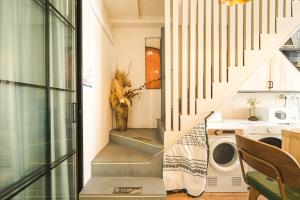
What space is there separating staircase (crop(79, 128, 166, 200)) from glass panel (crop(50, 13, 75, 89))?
107cm

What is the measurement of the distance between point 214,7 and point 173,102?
4.19 ft

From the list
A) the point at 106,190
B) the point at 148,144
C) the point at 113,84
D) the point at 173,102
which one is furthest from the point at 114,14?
the point at 106,190

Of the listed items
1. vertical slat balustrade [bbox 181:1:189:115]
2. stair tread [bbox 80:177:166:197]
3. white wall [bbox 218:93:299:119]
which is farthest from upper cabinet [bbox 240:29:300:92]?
stair tread [bbox 80:177:166:197]

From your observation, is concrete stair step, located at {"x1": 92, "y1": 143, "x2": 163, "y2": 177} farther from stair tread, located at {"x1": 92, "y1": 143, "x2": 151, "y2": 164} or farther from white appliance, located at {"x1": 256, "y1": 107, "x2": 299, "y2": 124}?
white appliance, located at {"x1": 256, "y1": 107, "x2": 299, "y2": 124}

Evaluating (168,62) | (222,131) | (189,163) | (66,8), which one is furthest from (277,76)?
(66,8)

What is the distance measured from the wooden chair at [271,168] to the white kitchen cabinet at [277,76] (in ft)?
7.37

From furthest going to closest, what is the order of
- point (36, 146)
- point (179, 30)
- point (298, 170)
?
point (179, 30) → point (36, 146) → point (298, 170)

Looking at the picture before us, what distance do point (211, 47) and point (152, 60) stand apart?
1602mm

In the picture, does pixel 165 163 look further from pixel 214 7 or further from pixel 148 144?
pixel 214 7

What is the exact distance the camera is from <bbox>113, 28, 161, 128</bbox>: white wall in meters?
4.29

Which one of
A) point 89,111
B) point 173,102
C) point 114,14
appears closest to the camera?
point 89,111

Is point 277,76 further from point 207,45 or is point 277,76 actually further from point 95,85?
point 95,85

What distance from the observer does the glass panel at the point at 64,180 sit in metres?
1.75

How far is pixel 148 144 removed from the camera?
2990 mm
